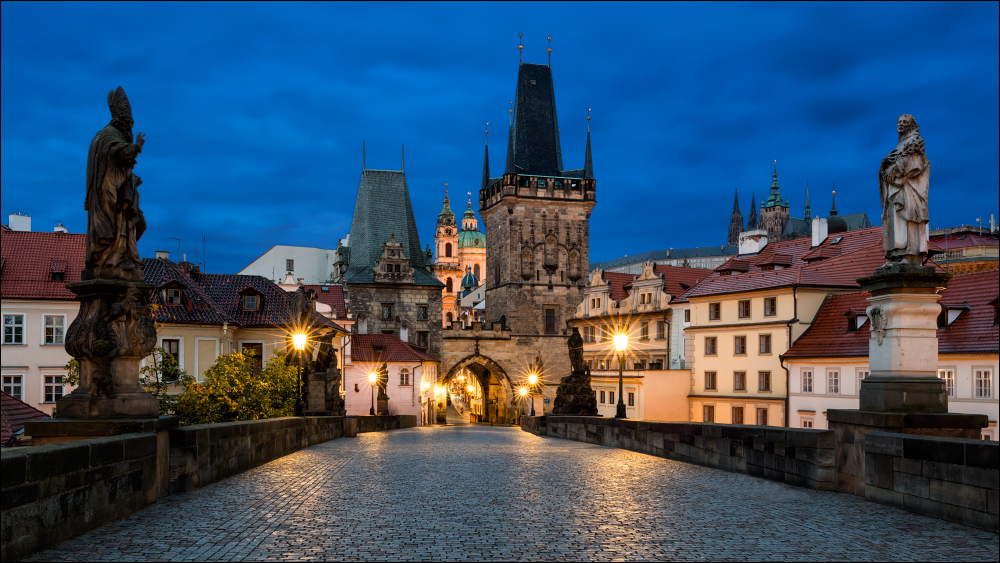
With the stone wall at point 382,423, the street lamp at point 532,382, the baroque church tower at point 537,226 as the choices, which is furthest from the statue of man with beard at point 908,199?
the baroque church tower at point 537,226

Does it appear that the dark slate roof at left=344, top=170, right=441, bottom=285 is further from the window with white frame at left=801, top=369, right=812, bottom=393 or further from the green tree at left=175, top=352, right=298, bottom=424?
the green tree at left=175, top=352, right=298, bottom=424

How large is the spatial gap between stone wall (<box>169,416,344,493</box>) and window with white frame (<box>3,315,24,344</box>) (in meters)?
24.5

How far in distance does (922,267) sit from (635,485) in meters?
4.44

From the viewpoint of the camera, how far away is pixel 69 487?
23.0 ft

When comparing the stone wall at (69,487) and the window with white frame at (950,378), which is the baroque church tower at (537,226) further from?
the stone wall at (69,487)

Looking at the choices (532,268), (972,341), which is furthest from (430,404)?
(972,341)

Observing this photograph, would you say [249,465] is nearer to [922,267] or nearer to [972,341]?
[922,267]

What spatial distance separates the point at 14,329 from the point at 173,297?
662 centimetres

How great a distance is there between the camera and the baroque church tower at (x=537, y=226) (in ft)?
236

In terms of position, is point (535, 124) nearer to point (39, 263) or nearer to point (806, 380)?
point (806, 380)

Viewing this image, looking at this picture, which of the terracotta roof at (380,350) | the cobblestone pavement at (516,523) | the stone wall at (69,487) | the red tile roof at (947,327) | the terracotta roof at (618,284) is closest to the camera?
the stone wall at (69,487)

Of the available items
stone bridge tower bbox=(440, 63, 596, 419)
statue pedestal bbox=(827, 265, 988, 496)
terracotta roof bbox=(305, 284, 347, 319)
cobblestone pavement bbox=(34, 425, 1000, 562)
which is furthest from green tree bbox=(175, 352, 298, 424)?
stone bridge tower bbox=(440, 63, 596, 419)

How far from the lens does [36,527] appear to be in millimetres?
6480

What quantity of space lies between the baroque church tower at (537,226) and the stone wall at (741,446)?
51109mm
